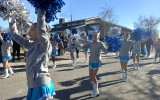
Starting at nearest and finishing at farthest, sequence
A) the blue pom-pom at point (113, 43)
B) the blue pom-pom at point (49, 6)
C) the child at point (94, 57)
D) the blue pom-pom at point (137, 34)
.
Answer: the blue pom-pom at point (49, 6)
the blue pom-pom at point (113, 43)
the child at point (94, 57)
the blue pom-pom at point (137, 34)

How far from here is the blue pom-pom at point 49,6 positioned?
4.16m

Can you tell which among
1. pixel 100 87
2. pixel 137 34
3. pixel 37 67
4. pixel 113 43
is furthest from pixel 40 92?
pixel 137 34

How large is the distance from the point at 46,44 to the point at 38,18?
437mm

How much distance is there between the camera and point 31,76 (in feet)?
14.7

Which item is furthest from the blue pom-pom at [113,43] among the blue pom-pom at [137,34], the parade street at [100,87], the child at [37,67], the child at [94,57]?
the blue pom-pom at [137,34]

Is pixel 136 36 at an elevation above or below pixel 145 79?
above

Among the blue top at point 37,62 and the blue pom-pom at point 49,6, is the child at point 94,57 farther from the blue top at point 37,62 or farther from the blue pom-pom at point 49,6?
the blue pom-pom at point 49,6

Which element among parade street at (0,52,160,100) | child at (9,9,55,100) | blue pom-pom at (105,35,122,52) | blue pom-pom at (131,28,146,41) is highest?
blue pom-pom at (131,28,146,41)

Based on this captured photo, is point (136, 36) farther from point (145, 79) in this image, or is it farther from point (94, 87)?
point (94, 87)

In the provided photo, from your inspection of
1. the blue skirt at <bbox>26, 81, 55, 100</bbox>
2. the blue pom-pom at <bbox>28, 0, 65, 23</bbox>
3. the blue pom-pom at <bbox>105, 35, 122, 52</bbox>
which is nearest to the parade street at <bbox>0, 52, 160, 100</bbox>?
the blue pom-pom at <bbox>105, 35, 122, 52</bbox>

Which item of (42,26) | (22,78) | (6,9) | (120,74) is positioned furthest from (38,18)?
(120,74)

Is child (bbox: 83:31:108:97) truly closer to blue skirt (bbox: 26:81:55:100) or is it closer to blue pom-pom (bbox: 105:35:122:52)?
blue pom-pom (bbox: 105:35:122:52)

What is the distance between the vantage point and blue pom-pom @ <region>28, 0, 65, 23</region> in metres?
4.16

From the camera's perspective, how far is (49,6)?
13.9 feet
